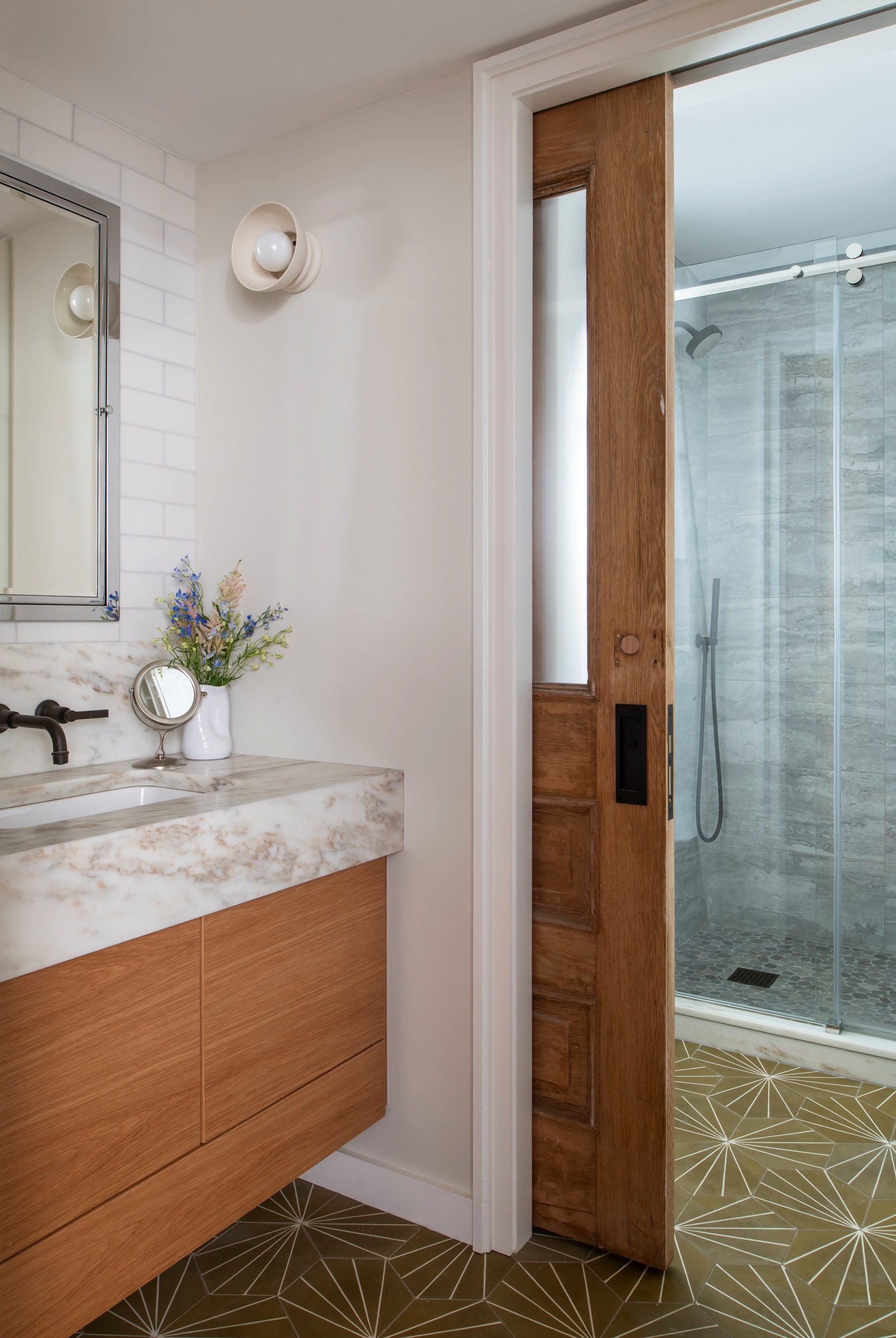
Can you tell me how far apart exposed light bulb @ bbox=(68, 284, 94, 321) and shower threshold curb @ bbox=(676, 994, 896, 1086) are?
2.43 m

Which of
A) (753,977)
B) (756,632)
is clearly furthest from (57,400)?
(753,977)

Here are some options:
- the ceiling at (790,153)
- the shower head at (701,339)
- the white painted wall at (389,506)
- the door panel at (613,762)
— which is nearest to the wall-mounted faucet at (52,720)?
the white painted wall at (389,506)

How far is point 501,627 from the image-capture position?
1.73 meters

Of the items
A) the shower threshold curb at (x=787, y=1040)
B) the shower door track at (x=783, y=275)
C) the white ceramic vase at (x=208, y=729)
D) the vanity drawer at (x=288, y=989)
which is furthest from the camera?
the shower door track at (x=783, y=275)

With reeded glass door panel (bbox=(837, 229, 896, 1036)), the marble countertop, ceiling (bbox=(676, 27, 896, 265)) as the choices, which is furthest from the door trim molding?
reeded glass door panel (bbox=(837, 229, 896, 1036))

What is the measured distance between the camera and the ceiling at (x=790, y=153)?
1.71 meters

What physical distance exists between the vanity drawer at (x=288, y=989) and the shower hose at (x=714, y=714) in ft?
4.32

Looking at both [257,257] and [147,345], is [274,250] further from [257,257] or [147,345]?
[147,345]

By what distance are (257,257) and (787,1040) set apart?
2458 mm

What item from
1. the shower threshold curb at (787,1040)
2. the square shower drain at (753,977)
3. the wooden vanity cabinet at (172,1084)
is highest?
the wooden vanity cabinet at (172,1084)

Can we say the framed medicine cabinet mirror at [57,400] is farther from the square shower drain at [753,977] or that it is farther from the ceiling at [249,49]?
the square shower drain at [753,977]

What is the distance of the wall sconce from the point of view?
1.85 meters

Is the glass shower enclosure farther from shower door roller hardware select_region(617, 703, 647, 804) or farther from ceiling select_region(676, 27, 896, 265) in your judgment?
shower door roller hardware select_region(617, 703, 647, 804)

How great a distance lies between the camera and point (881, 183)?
8.29ft
